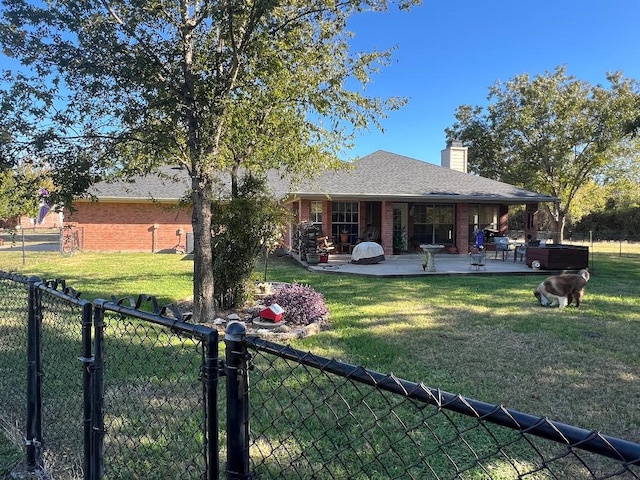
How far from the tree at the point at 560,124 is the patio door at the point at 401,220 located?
665 cm

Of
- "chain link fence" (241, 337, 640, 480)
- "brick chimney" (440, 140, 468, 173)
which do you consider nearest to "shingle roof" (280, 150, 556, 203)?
"brick chimney" (440, 140, 468, 173)

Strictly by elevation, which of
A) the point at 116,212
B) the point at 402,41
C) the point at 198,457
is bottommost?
the point at 198,457

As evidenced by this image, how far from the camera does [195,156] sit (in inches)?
265

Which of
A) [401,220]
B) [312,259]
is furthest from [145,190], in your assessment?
[401,220]

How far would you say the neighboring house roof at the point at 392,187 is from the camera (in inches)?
674

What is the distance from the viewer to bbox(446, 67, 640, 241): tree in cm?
2102

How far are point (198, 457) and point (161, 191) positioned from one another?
21.3 metres

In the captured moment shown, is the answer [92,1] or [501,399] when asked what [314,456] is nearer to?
[501,399]

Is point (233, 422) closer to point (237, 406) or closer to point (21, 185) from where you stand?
point (237, 406)

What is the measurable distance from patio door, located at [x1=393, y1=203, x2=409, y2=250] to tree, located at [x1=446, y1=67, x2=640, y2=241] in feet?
21.8

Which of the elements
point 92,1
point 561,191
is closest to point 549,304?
point 92,1

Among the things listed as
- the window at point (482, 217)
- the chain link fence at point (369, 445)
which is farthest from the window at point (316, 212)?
the chain link fence at point (369, 445)

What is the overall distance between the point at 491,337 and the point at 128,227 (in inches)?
758

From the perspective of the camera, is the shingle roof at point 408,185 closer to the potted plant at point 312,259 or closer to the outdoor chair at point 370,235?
the outdoor chair at point 370,235
